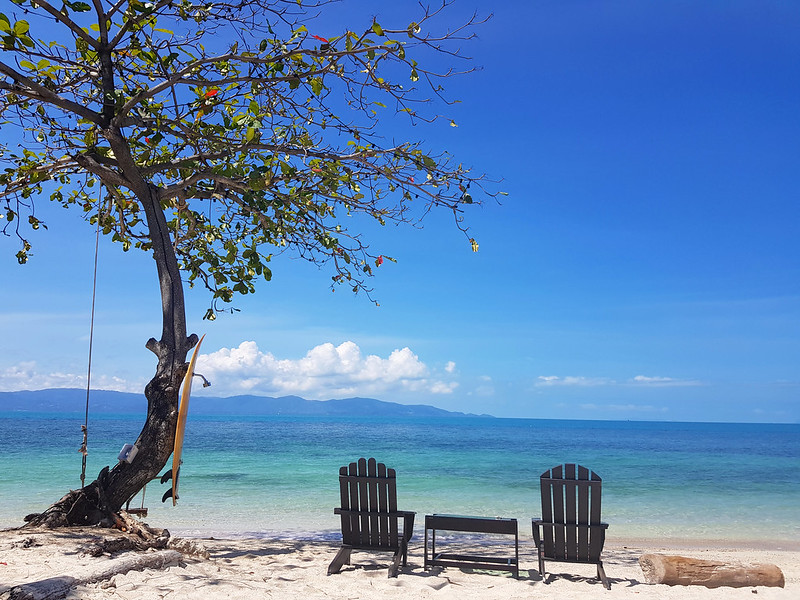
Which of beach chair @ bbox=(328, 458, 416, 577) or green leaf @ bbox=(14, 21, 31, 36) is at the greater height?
green leaf @ bbox=(14, 21, 31, 36)

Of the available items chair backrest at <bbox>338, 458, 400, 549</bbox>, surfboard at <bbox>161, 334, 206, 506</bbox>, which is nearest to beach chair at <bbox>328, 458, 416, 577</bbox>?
chair backrest at <bbox>338, 458, 400, 549</bbox>

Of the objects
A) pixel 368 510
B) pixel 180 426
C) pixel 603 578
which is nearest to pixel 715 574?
pixel 603 578

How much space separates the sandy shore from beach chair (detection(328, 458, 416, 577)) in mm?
261

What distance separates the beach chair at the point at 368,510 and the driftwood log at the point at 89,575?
1763 mm

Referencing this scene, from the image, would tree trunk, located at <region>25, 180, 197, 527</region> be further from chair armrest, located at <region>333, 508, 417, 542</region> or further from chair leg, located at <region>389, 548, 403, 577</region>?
chair leg, located at <region>389, 548, 403, 577</region>

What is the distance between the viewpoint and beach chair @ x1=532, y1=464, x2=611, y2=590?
6.20 m

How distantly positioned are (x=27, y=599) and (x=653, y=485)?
20333 millimetres

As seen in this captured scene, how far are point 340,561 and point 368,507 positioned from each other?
2.00 ft

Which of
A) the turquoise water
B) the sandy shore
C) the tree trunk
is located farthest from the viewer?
the turquoise water

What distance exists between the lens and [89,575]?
466 cm

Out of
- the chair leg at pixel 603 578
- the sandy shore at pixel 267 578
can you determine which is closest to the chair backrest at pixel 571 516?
the chair leg at pixel 603 578

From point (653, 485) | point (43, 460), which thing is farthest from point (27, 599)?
point (43, 460)

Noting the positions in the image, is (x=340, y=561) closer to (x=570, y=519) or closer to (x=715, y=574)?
(x=570, y=519)

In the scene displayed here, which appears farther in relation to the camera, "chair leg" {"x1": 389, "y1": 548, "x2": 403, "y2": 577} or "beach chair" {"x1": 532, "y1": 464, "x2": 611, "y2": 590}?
"beach chair" {"x1": 532, "y1": 464, "x2": 611, "y2": 590}
